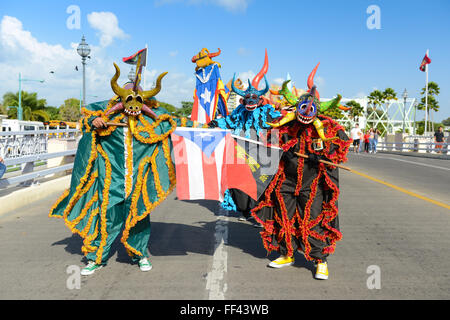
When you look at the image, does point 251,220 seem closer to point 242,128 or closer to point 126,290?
point 242,128

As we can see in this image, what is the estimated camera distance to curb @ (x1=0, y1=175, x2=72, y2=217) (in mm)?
7910

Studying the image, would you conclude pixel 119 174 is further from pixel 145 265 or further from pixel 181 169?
pixel 145 265

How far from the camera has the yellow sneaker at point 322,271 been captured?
4.30m

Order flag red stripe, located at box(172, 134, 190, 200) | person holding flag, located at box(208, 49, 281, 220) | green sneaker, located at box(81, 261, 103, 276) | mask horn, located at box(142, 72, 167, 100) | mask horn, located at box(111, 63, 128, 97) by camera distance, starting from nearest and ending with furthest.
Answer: green sneaker, located at box(81, 261, 103, 276)
mask horn, located at box(111, 63, 128, 97)
mask horn, located at box(142, 72, 167, 100)
flag red stripe, located at box(172, 134, 190, 200)
person holding flag, located at box(208, 49, 281, 220)

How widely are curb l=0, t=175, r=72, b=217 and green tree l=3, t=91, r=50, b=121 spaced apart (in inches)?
1717

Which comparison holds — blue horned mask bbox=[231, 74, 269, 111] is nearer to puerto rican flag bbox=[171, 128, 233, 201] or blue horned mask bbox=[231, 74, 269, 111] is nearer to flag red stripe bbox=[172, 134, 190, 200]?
puerto rican flag bbox=[171, 128, 233, 201]

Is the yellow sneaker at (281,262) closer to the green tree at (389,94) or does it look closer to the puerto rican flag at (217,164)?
the puerto rican flag at (217,164)

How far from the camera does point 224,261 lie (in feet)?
15.9

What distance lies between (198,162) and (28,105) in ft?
172

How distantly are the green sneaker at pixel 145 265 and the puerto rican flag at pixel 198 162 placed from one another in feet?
2.53

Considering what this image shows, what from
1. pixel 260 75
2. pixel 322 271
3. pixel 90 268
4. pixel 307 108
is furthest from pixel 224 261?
pixel 260 75

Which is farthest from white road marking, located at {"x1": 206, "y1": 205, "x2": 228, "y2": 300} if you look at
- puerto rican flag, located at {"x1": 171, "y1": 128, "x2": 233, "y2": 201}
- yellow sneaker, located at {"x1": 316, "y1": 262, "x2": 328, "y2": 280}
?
yellow sneaker, located at {"x1": 316, "y1": 262, "x2": 328, "y2": 280}

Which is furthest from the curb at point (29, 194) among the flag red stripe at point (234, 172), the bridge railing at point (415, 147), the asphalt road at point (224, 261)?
the bridge railing at point (415, 147)
